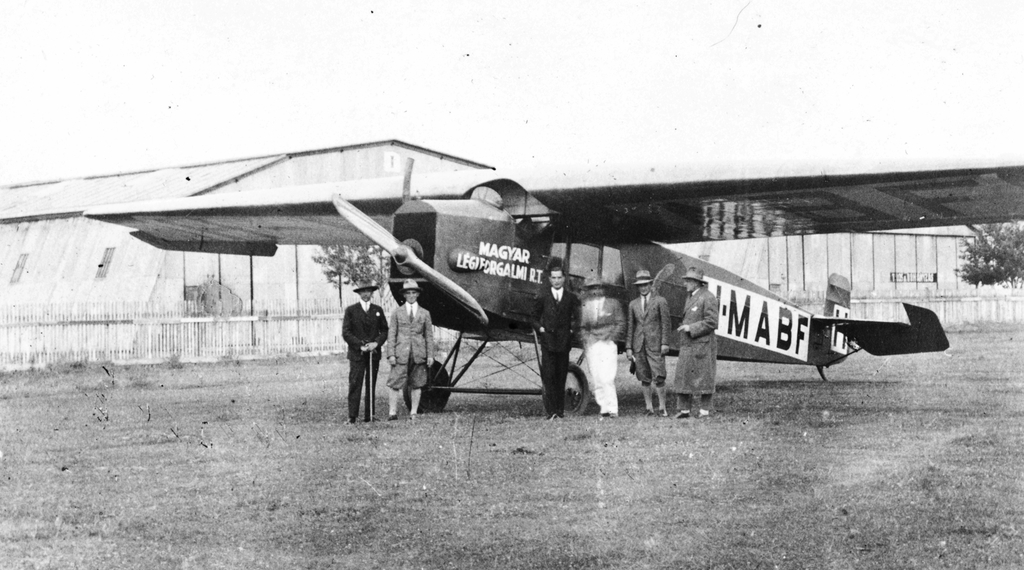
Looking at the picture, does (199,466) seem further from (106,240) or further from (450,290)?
(106,240)

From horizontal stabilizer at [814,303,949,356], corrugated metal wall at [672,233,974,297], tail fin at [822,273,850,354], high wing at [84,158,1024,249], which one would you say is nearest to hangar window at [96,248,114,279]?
high wing at [84,158,1024,249]

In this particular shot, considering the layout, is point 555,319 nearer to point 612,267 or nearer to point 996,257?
point 612,267

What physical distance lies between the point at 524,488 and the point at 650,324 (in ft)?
16.0

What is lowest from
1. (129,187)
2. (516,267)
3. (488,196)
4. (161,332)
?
(161,332)

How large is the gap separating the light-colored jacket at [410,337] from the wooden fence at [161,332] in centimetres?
1583

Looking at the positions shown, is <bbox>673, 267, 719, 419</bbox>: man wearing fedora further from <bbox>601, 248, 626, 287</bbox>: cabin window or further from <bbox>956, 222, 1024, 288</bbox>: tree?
<bbox>956, 222, 1024, 288</bbox>: tree

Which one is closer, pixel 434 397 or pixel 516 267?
pixel 516 267

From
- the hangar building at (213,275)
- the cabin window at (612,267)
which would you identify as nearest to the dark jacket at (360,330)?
the cabin window at (612,267)

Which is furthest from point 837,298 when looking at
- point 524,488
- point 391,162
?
point 391,162

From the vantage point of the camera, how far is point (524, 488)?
6652 mm

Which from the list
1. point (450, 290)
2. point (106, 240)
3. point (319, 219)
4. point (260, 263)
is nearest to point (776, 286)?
point (260, 263)

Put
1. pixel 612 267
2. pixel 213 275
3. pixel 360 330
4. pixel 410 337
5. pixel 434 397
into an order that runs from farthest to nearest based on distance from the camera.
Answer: pixel 213 275 < pixel 434 397 < pixel 612 267 < pixel 360 330 < pixel 410 337

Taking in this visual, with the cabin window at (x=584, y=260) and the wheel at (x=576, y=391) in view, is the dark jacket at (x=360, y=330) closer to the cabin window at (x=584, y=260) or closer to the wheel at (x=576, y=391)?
the wheel at (x=576, y=391)

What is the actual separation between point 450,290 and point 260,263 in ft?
68.3
